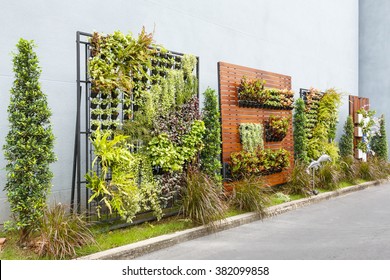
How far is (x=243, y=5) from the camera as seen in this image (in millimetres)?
9062

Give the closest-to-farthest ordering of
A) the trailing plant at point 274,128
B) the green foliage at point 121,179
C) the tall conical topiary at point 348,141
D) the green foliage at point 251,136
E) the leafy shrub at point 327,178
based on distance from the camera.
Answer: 1. the green foliage at point 121,179
2. the green foliage at point 251,136
3. the trailing plant at point 274,128
4. the leafy shrub at point 327,178
5. the tall conical topiary at point 348,141

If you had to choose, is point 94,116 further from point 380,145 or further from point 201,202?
point 380,145

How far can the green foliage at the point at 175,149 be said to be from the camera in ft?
17.6

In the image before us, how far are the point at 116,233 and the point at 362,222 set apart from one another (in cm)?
410

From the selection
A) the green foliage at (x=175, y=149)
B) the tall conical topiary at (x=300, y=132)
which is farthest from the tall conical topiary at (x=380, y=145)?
the green foliage at (x=175, y=149)

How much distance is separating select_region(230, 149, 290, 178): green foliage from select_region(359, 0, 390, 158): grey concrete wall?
27.6 feet

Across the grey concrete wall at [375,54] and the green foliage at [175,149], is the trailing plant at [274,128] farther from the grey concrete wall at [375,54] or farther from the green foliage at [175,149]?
the grey concrete wall at [375,54]

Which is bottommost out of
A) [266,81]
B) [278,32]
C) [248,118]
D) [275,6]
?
[248,118]

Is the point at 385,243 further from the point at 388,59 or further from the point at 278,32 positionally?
the point at 388,59

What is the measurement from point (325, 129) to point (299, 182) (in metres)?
2.53

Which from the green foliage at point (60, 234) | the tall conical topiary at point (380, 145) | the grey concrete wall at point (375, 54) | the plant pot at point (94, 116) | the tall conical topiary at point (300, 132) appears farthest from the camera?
the grey concrete wall at point (375, 54)

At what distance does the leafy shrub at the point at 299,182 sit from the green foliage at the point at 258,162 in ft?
0.98

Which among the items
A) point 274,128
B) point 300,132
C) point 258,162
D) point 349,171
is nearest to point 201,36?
point 274,128
